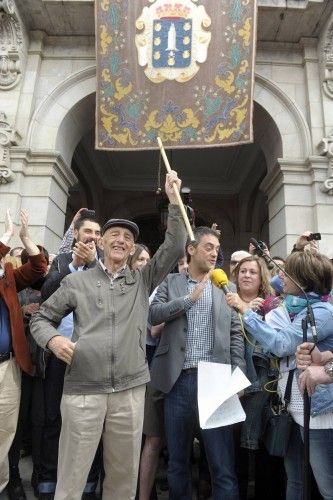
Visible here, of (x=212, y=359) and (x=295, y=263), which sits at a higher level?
(x=295, y=263)

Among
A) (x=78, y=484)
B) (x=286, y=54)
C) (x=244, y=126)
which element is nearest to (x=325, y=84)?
(x=286, y=54)

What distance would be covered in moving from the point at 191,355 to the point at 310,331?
3.01 feet

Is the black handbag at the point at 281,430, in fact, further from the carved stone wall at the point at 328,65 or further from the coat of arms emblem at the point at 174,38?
the carved stone wall at the point at 328,65

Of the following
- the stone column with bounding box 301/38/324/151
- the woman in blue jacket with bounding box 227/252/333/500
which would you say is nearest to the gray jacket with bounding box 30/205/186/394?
the woman in blue jacket with bounding box 227/252/333/500

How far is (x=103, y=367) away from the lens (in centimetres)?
241

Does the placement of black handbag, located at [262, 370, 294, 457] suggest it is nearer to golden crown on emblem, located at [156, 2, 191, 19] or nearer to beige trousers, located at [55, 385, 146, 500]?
beige trousers, located at [55, 385, 146, 500]

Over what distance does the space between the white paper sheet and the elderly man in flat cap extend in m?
0.35

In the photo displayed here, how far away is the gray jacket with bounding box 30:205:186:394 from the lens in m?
2.40

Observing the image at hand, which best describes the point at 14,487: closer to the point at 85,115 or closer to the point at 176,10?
the point at 85,115

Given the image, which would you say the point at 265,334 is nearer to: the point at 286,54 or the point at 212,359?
the point at 212,359

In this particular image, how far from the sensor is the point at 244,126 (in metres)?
6.71

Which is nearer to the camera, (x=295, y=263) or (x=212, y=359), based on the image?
(x=295, y=263)

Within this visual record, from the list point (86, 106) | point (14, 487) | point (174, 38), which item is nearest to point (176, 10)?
point (174, 38)

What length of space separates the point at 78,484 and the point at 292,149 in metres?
6.25
